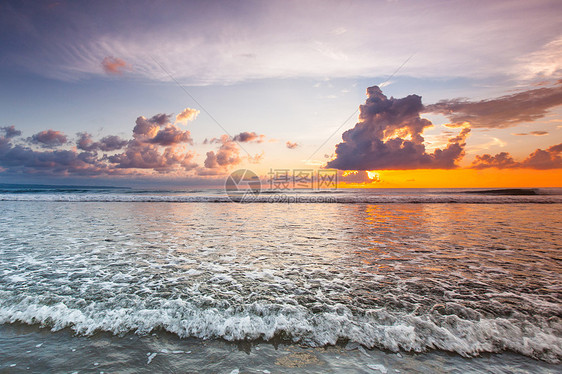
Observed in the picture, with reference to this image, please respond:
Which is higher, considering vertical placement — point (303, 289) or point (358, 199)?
point (303, 289)

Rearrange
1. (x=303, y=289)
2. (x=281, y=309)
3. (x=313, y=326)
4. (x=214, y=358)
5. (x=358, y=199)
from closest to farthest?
(x=214, y=358) → (x=313, y=326) → (x=281, y=309) → (x=303, y=289) → (x=358, y=199)

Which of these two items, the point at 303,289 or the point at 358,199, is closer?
the point at 303,289

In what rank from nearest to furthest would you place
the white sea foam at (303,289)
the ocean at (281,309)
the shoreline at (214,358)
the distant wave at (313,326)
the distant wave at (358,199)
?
the shoreline at (214,358) → the ocean at (281,309) → the distant wave at (313,326) → the white sea foam at (303,289) → the distant wave at (358,199)

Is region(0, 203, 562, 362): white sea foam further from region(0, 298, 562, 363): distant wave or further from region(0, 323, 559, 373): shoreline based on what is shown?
region(0, 323, 559, 373): shoreline

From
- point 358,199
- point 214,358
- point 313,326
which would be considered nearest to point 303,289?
point 313,326

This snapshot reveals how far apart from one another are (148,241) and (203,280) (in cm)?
567

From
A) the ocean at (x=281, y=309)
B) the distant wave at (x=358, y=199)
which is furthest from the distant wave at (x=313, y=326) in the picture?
the distant wave at (x=358, y=199)

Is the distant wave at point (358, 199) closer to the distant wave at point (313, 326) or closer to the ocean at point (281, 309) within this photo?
the ocean at point (281, 309)

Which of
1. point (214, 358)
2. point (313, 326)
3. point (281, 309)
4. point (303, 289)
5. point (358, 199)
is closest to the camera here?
point (214, 358)

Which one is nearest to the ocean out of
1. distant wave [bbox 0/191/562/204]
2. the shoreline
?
the shoreline

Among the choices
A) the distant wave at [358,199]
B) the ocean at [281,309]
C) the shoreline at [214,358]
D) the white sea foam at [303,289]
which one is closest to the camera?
the shoreline at [214,358]

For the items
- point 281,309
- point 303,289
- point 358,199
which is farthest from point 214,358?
point 358,199

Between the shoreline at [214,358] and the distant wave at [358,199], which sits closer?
the shoreline at [214,358]

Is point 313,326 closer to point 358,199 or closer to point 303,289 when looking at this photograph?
point 303,289
